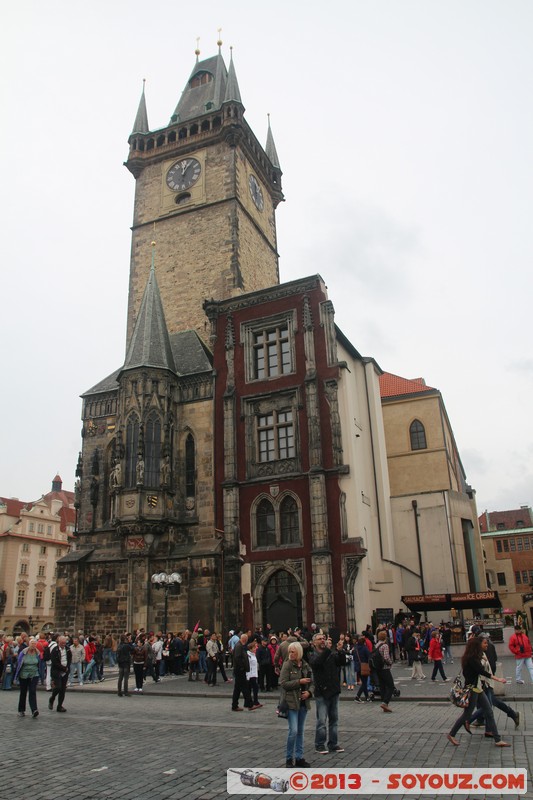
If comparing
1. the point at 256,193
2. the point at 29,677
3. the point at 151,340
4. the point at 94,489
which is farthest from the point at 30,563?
the point at 29,677

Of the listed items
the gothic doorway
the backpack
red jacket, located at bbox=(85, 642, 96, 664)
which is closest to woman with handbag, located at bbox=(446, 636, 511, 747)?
the backpack

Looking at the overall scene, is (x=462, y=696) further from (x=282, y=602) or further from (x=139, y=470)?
(x=139, y=470)

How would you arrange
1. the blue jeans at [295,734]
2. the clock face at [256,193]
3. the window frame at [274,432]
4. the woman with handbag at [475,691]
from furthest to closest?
the clock face at [256,193] < the window frame at [274,432] < the woman with handbag at [475,691] < the blue jeans at [295,734]

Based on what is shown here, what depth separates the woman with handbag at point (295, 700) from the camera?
27.9ft

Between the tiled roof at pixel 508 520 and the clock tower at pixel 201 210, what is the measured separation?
5349cm

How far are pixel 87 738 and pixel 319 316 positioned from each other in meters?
22.8

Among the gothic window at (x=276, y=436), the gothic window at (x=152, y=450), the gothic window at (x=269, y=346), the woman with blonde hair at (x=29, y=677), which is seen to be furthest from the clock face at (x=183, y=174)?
the woman with blonde hair at (x=29, y=677)

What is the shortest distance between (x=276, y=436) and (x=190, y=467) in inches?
185

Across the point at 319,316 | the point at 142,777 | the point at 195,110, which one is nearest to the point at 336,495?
the point at 319,316

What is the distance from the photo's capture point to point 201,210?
133 ft

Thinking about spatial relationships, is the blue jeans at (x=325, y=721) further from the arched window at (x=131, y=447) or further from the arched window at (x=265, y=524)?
the arched window at (x=131, y=447)

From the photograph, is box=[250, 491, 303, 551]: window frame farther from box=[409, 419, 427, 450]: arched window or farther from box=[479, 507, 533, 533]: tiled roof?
box=[479, 507, 533, 533]: tiled roof

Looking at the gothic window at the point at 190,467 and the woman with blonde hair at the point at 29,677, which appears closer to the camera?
the woman with blonde hair at the point at 29,677

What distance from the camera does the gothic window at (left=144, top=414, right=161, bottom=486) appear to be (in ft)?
100
